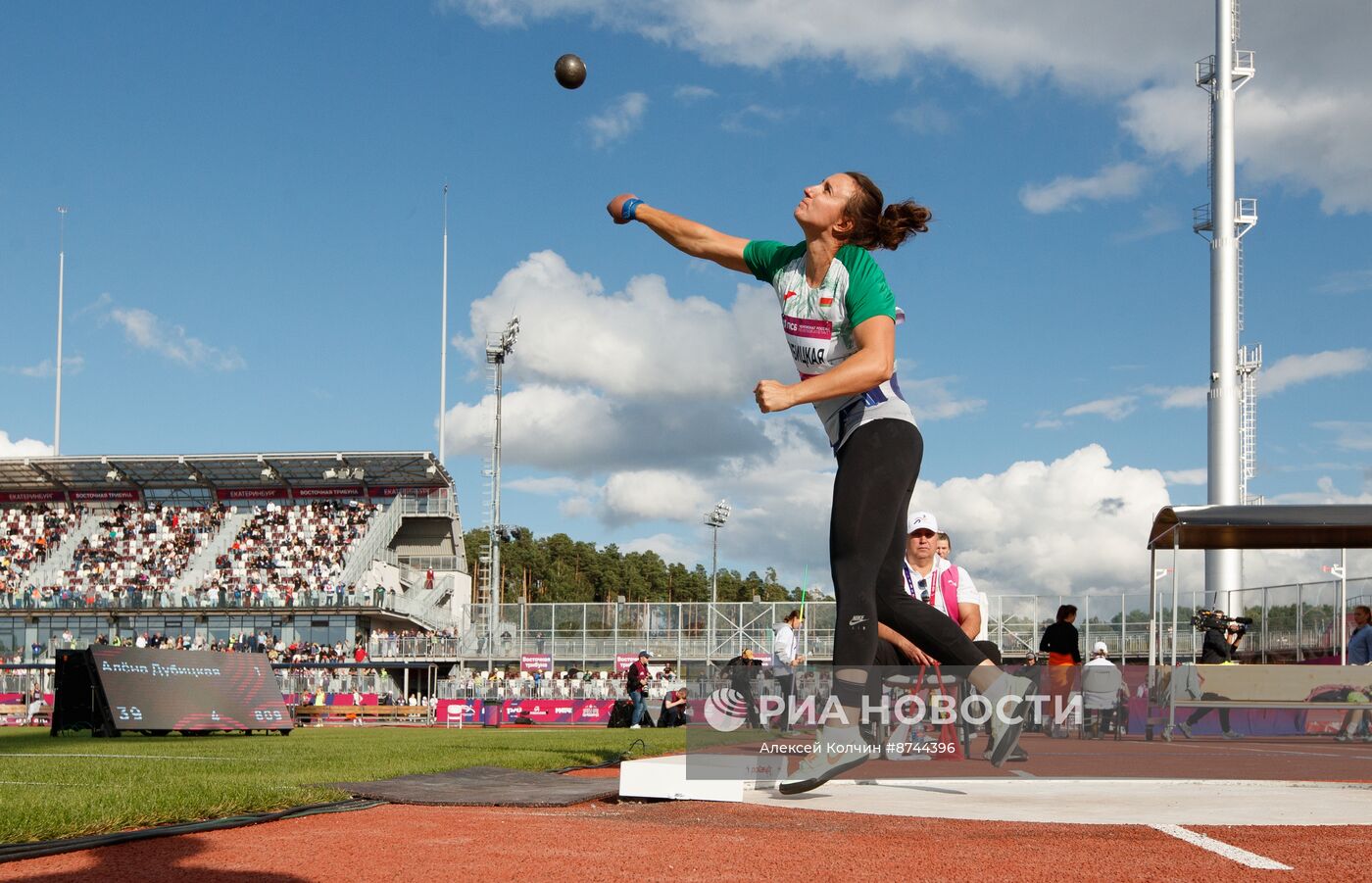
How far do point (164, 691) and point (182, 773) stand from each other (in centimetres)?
1132

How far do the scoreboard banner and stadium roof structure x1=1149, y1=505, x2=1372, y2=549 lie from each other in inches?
582

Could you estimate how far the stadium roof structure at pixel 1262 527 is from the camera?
1688cm

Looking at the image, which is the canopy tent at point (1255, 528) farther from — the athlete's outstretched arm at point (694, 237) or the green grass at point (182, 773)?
the athlete's outstretched arm at point (694, 237)

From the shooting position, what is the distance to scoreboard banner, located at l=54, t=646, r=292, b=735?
19.6 meters

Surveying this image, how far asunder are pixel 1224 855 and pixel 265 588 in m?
53.9

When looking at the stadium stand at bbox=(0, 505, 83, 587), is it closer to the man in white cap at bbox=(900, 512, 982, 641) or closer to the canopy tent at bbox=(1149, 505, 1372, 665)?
the canopy tent at bbox=(1149, 505, 1372, 665)

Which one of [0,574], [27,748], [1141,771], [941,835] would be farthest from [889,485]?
[0,574]

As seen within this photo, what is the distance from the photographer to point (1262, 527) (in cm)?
1748

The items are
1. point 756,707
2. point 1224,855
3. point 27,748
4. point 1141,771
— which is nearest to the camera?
point 1224,855

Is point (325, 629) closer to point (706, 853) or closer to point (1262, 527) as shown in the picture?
point (1262, 527)

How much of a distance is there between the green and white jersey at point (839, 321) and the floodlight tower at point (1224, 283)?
163 feet

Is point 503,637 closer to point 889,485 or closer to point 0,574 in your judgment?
point 0,574

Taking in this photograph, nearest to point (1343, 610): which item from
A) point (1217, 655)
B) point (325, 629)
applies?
point (1217, 655)

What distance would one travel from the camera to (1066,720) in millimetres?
7840
